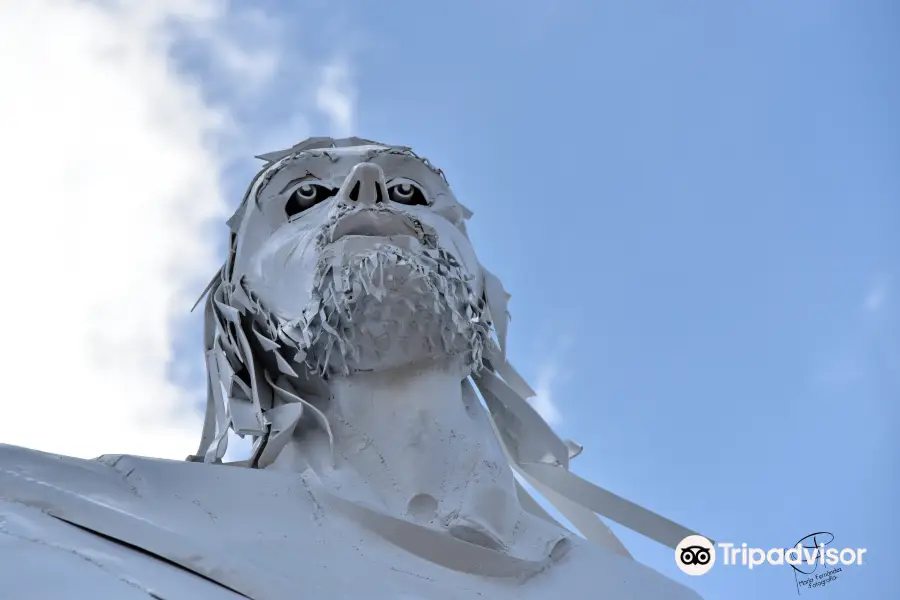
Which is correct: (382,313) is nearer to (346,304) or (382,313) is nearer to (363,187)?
(346,304)

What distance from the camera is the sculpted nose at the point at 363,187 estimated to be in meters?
3.46

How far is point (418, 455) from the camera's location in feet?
9.98

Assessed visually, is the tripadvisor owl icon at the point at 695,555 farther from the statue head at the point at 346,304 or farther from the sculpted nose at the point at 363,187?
the sculpted nose at the point at 363,187

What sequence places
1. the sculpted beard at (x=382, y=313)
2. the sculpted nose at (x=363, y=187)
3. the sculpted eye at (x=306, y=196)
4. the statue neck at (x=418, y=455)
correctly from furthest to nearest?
the sculpted eye at (x=306, y=196) → the sculpted nose at (x=363, y=187) → the sculpted beard at (x=382, y=313) → the statue neck at (x=418, y=455)

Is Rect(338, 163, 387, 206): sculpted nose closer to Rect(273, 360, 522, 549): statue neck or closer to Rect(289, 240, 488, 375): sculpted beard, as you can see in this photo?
Rect(289, 240, 488, 375): sculpted beard

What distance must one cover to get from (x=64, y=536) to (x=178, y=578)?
235 mm

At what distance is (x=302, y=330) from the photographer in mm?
3209

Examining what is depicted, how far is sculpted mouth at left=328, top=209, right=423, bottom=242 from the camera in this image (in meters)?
3.34

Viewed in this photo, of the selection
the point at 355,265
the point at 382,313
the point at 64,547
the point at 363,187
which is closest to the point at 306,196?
the point at 363,187

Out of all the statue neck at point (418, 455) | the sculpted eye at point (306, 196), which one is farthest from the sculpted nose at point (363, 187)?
the statue neck at point (418, 455)

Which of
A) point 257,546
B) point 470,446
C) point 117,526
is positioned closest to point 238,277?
point 470,446

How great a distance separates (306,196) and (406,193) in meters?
0.39

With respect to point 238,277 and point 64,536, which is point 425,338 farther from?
point 64,536

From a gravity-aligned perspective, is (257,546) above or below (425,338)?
below
